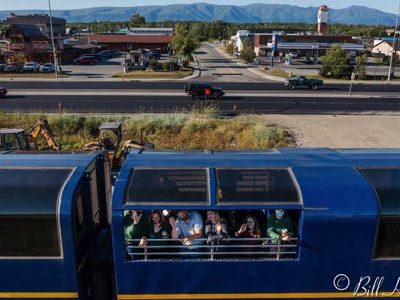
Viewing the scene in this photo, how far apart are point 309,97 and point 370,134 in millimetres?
11332

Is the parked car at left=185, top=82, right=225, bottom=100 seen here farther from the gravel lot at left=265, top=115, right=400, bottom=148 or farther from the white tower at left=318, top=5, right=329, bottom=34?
the white tower at left=318, top=5, right=329, bottom=34

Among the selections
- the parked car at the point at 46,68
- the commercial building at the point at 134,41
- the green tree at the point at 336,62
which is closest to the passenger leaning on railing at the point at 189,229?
the green tree at the point at 336,62

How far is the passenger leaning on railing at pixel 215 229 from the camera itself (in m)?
6.07

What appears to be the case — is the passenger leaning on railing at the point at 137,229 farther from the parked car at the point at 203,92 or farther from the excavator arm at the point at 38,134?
the parked car at the point at 203,92

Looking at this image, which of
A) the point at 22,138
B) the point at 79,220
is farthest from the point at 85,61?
the point at 79,220

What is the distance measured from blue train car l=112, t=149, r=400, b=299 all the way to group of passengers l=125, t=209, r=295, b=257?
0.08 ft

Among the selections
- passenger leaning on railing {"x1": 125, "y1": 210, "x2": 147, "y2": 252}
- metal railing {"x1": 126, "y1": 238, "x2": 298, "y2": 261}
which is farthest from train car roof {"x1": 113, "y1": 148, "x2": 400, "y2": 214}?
metal railing {"x1": 126, "y1": 238, "x2": 298, "y2": 261}

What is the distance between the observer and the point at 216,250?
6.14 meters

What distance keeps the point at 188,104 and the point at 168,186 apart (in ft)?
83.9

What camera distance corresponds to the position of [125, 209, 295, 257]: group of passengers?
6.05 meters

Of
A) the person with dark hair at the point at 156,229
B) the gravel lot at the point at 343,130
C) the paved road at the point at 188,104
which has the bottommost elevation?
the gravel lot at the point at 343,130

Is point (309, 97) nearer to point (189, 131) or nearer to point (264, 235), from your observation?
point (189, 131)

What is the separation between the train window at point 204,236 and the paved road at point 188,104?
899 inches

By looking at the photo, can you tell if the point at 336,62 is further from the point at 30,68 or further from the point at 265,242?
the point at 265,242
